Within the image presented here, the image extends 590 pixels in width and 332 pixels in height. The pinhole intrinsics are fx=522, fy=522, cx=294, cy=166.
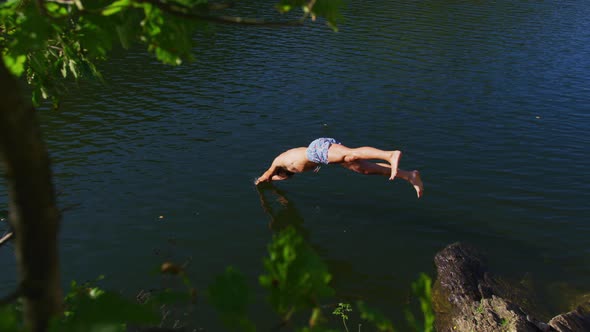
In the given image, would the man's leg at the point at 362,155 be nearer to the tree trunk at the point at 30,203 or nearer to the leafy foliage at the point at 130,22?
the leafy foliage at the point at 130,22

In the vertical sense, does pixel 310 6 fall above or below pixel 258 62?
above

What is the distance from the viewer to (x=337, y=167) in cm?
1306

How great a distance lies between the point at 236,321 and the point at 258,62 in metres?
19.3

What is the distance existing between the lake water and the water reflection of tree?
68 millimetres

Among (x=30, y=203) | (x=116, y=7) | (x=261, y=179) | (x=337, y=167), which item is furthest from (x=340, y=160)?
(x=30, y=203)

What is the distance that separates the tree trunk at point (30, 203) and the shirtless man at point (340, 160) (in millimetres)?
7009

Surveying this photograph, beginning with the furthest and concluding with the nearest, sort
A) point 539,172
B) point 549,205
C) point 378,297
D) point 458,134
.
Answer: point 458,134 → point 539,172 → point 549,205 → point 378,297

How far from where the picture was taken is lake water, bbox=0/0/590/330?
9.87m

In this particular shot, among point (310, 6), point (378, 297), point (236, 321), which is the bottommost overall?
point (378, 297)

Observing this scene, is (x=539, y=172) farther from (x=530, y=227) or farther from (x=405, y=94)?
(x=405, y=94)

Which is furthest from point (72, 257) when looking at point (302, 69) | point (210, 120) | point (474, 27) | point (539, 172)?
point (474, 27)

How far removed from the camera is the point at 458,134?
14734mm

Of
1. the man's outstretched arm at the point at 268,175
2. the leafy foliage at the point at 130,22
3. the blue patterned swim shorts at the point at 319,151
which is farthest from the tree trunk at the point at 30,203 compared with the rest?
the man's outstretched arm at the point at 268,175

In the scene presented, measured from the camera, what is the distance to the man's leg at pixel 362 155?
27.2 feet
